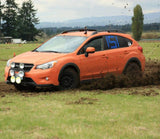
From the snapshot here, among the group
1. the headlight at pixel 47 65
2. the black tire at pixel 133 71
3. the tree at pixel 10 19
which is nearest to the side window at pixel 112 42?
the black tire at pixel 133 71

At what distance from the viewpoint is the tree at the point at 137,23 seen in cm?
10456

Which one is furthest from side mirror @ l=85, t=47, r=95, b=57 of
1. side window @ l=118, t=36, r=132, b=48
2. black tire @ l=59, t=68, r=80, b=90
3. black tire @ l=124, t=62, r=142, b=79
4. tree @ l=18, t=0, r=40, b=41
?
tree @ l=18, t=0, r=40, b=41

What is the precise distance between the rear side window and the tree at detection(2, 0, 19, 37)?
10131 centimetres

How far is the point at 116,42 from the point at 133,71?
1.17 m

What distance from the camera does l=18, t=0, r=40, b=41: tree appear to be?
11631cm

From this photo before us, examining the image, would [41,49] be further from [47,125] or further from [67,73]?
[47,125]

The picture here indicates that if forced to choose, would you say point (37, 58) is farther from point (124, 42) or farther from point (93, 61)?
point (124, 42)

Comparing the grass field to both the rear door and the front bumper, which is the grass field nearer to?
the front bumper

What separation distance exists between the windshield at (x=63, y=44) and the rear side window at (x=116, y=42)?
89cm

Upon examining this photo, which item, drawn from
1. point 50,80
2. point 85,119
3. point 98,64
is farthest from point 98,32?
point 85,119

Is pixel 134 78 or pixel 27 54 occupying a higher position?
pixel 27 54

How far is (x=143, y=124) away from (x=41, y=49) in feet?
18.8

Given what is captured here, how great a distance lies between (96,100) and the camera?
8.43m

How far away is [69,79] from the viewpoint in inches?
394
